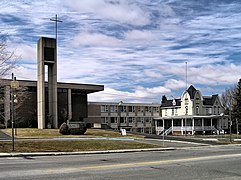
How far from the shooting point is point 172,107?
80.9m

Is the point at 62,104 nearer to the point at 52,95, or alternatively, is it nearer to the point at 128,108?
the point at 52,95

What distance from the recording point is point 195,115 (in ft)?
241

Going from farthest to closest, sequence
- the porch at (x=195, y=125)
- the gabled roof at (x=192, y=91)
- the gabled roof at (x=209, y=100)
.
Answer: the gabled roof at (x=209, y=100) < the gabled roof at (x=192, y=91) < the porch at (x=195, y=125)

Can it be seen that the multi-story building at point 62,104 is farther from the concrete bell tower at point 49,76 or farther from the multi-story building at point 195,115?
the multi-story building at point 195,115

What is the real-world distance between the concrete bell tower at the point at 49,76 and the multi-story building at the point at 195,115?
2799 cm

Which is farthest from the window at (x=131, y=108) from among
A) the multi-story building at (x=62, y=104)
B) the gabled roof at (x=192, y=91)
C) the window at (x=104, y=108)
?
the multi-story building at (x=62, y=104)

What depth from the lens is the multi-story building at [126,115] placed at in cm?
8069

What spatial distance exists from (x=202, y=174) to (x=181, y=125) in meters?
64.9

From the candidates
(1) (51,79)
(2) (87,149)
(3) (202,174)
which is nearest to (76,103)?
(1) (51,79)

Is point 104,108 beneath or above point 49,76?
beneath

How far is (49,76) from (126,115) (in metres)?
37.4

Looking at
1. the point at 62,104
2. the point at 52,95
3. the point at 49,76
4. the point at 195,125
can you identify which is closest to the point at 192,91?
the point at 195,125

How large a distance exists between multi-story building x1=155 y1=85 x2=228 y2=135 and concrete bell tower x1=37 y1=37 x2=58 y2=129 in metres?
28.0

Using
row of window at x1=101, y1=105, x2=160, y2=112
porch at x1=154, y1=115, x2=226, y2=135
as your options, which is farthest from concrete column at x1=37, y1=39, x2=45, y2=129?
row of window at x1=101, y1=105, x2=160, y2=112
